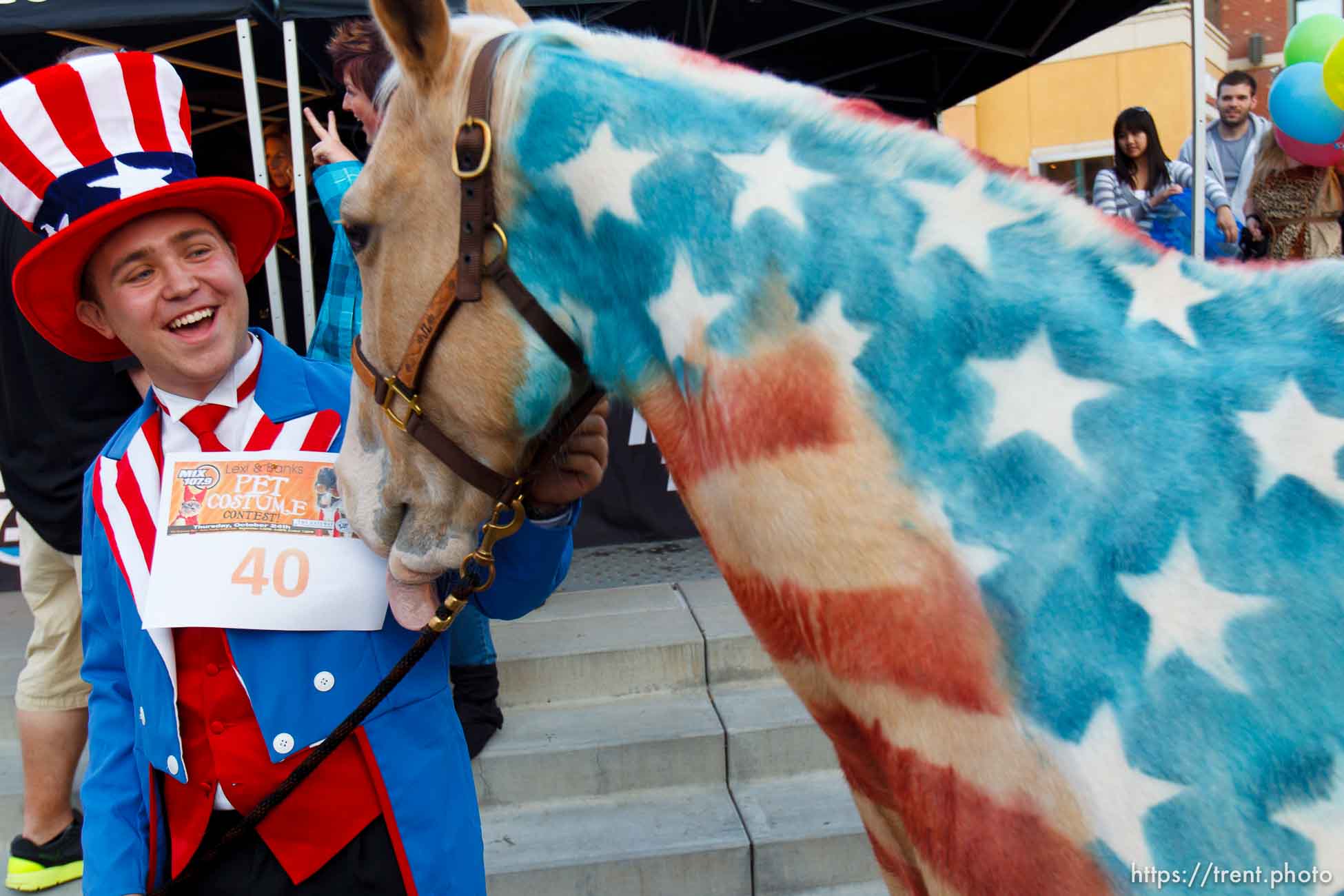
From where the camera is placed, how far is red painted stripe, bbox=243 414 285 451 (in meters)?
1.74

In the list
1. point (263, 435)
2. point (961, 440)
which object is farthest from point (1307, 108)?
point (263, 435)

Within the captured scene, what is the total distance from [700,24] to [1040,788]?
5.77 meters

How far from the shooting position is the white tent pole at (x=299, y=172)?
14.4ft

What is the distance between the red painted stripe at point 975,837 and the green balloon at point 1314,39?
21.6 feet

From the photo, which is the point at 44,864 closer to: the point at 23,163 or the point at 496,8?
the point at 23,163

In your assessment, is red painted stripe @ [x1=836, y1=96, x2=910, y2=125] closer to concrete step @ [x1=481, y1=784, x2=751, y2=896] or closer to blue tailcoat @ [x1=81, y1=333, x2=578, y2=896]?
blue tailcoat @ [x1=81, y1=333, x2=578, y2=896]

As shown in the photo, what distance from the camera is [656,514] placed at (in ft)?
18.0

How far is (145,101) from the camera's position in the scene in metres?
1.72

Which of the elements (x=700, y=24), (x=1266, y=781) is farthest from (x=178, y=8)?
(x=1266, y=781)

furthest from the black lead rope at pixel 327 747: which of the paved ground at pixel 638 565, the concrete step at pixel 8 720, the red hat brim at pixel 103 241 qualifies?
the paved ground at pixel 638 565

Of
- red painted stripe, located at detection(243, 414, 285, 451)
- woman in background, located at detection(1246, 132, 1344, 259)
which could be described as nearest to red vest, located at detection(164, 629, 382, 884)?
red painted stripe, located at detection(243, 414, 285, 451)

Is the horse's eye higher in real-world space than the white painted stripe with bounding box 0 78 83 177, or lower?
lower

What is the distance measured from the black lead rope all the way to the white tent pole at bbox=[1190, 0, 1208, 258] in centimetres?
436

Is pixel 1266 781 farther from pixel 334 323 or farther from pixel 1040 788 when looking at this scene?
pixel 334 323
